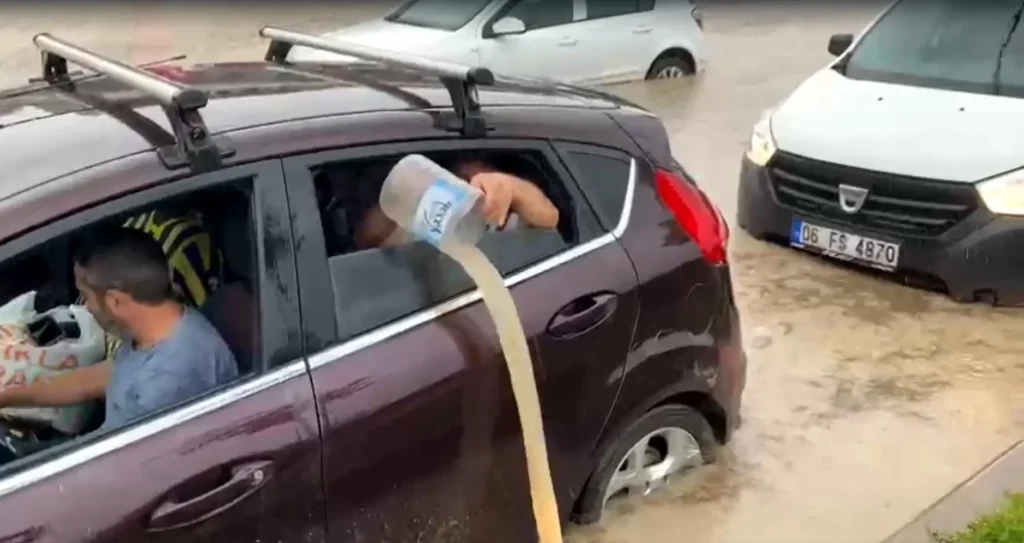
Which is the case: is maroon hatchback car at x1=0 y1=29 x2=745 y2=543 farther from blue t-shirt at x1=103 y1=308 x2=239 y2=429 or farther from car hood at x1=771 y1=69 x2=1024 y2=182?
car hood at x1=771 y1=69 x2=1024 y2=182

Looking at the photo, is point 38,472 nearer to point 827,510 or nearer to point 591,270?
point 591,270

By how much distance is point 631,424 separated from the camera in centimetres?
392

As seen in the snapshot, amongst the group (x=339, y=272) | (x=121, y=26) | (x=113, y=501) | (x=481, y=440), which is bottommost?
(x=121, y=26)

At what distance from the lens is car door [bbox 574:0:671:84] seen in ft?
42.7

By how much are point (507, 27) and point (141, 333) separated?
946cm

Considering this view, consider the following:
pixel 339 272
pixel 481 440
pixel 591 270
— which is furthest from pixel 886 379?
pixel 339 272

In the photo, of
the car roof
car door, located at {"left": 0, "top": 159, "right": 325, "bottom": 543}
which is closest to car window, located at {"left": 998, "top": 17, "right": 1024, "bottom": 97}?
the car roof

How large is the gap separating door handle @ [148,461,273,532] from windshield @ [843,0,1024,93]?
17.3 feet

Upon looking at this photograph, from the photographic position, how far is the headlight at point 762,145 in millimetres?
7207

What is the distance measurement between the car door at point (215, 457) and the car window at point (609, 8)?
10496 millimetres

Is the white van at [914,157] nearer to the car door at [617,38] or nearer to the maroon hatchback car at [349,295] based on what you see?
the maroon hatchback car at [349,295]

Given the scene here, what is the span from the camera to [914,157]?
6.46 meters

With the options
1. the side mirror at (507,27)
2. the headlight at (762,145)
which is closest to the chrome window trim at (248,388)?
the headlight at (762,145)

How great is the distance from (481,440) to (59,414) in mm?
1087
